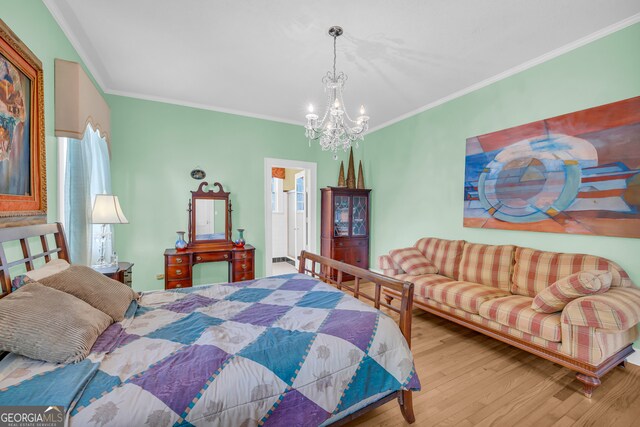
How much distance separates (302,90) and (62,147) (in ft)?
8.13

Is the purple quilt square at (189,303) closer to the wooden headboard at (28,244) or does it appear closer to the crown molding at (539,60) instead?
the wooden headboard at (28,244)

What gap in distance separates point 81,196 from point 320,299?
2.35m

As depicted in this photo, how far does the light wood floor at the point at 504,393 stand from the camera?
1.63 metres

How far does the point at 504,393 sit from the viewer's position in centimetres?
186

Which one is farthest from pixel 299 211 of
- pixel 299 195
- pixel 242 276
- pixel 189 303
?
pixel 189 303

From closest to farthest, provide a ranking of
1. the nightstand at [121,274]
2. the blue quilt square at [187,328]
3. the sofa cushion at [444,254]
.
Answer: the blue quilt square at [187,328]
the nightstand at [121,274]
the sofa cushion at [444,254]

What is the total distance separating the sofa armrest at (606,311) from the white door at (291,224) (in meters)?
4.81

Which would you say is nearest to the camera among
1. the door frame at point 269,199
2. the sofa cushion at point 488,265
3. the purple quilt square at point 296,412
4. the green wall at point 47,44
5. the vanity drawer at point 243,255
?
the purple quilt square at point 296,412

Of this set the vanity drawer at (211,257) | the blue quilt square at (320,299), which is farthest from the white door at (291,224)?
the blue quilt square at (320,299)

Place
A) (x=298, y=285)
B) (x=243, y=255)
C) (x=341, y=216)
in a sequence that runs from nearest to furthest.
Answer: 1. (x=298, y=285)
2. (x=243, y=255)
3. (x=341, y=216)

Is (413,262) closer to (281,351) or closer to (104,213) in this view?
(281,351)

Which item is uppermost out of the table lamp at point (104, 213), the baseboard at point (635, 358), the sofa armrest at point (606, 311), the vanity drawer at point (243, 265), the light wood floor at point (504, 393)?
the table lamp at point (104, 213)

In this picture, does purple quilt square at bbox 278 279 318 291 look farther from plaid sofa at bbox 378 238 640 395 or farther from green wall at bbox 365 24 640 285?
green wall at bbox 365 24 640 285

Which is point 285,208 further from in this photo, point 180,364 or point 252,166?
point 180,364
